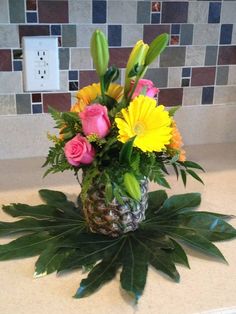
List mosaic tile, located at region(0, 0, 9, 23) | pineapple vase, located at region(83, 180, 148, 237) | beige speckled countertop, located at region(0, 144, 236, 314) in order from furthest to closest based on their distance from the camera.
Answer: mosaic tile, located at region(0, 0, 9, 23), pineapple vase, located at region(83, 180, 148, 237), beige speckled countertop, located at region(0, 144, 236, 314)

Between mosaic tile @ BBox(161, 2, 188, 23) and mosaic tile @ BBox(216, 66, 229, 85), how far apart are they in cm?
17

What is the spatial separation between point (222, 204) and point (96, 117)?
38 cm

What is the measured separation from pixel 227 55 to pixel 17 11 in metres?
0.56

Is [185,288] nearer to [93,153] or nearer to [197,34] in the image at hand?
[93,153]

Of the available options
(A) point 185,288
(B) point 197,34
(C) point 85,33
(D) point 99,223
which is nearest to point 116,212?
(D) point 99,223

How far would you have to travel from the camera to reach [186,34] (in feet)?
3.88

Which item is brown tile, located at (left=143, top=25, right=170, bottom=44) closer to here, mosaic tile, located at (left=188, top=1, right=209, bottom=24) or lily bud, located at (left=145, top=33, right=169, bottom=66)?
mosaic tile, located at (left=188, top=1, right=209, bottom=24)

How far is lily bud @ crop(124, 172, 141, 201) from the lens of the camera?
687 mm

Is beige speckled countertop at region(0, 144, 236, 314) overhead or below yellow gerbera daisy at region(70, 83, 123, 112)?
below

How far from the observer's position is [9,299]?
2.08 ft

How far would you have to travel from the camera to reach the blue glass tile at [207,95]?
1250 millimetres

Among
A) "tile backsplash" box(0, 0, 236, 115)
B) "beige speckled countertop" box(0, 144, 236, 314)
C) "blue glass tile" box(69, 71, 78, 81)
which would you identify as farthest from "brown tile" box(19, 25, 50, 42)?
"beige speckled countertop" box(0, 144, 236, 314)

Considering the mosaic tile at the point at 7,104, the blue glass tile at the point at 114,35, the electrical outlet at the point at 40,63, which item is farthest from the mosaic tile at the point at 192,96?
the mosaic tile at the point at 7,104

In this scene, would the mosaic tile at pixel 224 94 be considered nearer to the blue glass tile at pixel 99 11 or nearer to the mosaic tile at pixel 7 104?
the blue glass tile at pixel 99 11
